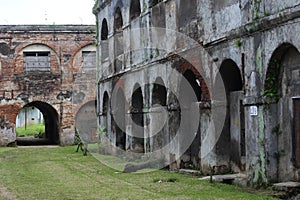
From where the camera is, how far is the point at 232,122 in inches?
493

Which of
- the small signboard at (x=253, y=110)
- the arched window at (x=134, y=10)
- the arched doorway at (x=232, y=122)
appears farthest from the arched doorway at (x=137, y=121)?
the small signboard at (x=253, y=110)

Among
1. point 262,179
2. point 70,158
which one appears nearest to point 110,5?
point 70,158

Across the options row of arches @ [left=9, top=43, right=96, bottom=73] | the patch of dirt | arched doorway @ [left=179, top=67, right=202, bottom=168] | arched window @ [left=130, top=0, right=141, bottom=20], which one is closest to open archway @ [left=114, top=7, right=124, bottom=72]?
arched window @ [left=130, top=0, right=141, bottom=20]

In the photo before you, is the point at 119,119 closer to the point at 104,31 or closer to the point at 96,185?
the point at 104,31

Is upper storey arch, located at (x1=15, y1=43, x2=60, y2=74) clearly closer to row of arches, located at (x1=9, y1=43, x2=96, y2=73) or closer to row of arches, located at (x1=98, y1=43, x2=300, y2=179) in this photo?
row of arches, located at (x1=9, y1=43, x2=96, y2=73)

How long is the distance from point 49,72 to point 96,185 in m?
17.3

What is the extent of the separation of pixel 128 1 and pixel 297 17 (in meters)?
9.92

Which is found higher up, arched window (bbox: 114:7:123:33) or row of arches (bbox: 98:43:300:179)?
arched window (bbox: 114:7:123:33)

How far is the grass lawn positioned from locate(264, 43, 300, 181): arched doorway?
0.84 meters

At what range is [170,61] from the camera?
14750 millimetres

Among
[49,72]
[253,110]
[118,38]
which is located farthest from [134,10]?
[49,72]

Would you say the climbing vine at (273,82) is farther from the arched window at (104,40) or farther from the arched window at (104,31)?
the arched window at (104,31)

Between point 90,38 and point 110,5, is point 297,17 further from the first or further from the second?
point 90,38

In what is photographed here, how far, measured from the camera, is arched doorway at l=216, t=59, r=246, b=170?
12.2 meters
